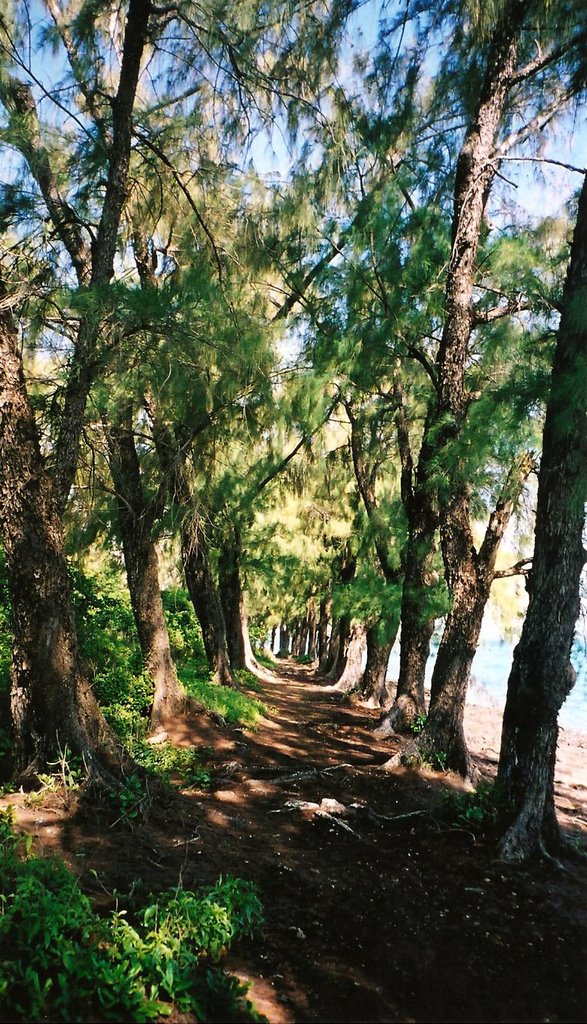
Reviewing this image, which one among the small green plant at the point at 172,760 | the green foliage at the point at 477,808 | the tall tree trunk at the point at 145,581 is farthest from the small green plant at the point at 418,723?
the green foliage at the point at 477,808

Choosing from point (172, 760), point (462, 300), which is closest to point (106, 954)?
point (172, 760)

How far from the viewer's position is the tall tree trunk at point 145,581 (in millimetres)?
8016

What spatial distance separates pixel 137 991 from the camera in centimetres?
262

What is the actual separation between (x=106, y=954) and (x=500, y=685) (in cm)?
4022

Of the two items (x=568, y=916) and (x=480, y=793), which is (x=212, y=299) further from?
(x=568, y=916)

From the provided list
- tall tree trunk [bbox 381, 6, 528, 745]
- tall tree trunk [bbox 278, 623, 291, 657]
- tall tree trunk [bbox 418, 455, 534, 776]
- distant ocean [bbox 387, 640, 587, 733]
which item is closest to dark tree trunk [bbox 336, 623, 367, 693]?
distant ocean [bbox 387, 640, 587, 733]

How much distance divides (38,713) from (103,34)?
5.89 metres

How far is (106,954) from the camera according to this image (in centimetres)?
283

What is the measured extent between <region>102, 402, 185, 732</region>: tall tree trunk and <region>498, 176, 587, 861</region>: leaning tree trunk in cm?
460

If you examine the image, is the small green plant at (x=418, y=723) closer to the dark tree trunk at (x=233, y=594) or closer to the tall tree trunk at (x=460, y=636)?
the tall tree trunk at (x=460, y=636)

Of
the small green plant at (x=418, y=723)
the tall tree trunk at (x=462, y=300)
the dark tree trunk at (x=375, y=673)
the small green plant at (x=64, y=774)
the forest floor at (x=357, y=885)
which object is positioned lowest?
the forest floor at (x=357, y=885)

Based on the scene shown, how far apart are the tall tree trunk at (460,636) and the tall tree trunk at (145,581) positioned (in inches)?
128

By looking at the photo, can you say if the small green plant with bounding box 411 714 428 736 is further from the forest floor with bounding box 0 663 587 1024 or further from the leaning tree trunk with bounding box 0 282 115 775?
the leaning tree trunk with bounding box 0 282 115 775

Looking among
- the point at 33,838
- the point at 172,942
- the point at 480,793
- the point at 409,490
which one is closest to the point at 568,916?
the point at 480,793
